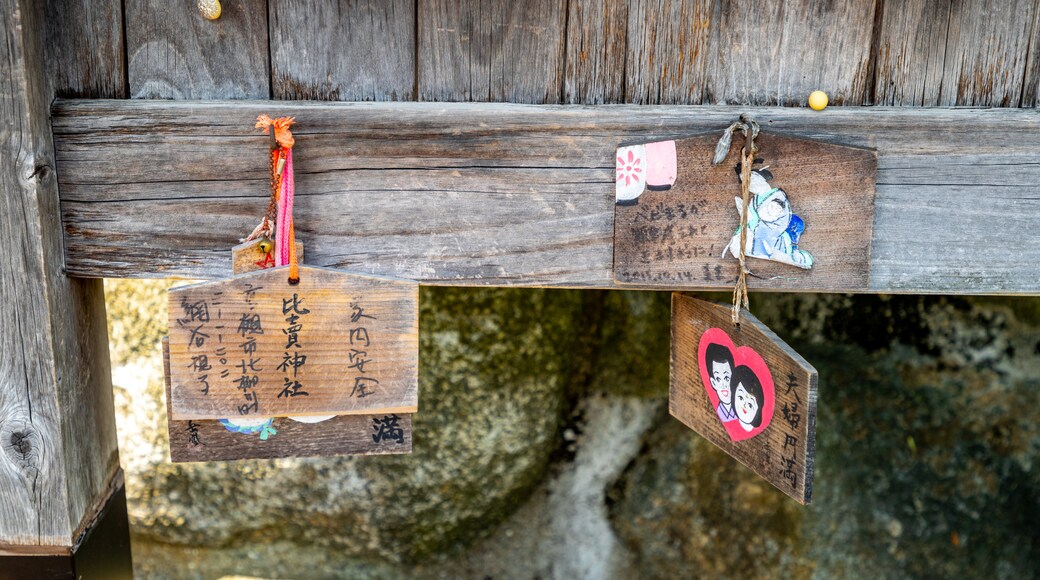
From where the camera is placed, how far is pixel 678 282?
3.95 ft

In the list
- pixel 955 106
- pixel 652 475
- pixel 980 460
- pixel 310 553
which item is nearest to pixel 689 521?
pixel 652 475

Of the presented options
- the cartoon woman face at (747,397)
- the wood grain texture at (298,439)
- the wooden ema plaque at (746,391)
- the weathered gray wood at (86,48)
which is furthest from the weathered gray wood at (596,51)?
the weathered gray wood at (86,48)

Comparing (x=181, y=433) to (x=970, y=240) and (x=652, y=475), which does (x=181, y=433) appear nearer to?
(x=970, y=240)

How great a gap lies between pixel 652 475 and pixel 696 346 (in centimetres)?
131

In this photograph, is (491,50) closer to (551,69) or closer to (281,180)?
(551,69)

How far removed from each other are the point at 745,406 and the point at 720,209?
0.31 meters

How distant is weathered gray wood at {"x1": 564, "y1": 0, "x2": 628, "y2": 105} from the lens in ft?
3.90

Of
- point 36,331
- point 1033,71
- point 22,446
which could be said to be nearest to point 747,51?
point 1033,71

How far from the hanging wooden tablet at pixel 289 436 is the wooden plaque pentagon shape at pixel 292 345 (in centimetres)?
5

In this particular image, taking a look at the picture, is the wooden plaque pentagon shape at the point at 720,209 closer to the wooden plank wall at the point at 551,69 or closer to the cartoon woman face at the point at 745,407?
the wooden plank wall at the point at 551,69

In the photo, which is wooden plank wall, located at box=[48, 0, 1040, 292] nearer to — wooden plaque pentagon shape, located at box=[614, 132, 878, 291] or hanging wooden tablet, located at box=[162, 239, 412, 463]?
wooden plaque pentagon shape, located at box=[614, 132, 878, 291]

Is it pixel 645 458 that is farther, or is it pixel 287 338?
pixel 645 458

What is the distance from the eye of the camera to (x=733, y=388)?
117 cm

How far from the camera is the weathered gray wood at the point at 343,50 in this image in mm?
1172
